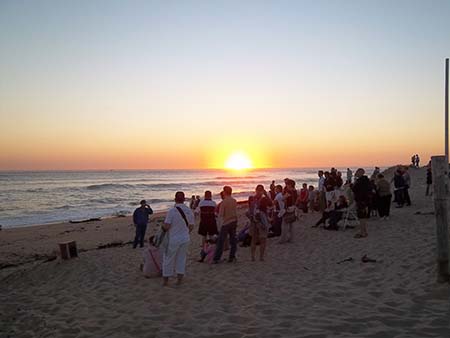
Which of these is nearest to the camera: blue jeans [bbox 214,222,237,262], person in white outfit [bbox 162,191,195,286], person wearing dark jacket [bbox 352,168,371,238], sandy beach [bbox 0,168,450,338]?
sandy beach [bbox 0,168,450,338]

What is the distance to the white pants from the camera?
24.2 feet

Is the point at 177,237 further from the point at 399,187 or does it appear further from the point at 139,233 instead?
the point at 399,187

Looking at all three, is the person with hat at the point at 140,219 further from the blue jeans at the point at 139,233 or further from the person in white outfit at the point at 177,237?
the person in white outfit at the point at 177,237

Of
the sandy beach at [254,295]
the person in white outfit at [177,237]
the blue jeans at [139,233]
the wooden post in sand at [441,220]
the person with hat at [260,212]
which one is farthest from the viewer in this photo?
the blue jeans at [139,233]

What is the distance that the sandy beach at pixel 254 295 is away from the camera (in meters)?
5.12

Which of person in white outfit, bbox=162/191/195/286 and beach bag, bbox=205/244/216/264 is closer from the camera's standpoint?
person in white outfit, bbox=162/191/195/286

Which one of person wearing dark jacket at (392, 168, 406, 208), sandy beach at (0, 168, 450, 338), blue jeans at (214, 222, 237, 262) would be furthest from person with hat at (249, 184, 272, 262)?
person wearing dark jacket at (392, 168, 406, 208)

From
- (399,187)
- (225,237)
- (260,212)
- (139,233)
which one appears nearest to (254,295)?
(225,237)

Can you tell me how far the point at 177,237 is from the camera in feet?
24.2

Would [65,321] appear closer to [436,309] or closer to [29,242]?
[436,309]

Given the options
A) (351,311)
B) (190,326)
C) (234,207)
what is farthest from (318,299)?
(234,207)

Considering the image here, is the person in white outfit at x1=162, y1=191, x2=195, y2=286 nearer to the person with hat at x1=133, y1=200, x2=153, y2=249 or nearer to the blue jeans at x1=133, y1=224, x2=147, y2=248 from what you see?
the person with hat at x1=133, y1=200, x2=153, y2=249

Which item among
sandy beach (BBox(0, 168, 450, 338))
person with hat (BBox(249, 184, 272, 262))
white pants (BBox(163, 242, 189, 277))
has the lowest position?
sandy beach (BBox(0, 168, 450, 338))

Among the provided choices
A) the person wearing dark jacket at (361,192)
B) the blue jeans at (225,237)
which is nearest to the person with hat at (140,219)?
the blue jeans at (225,237)
